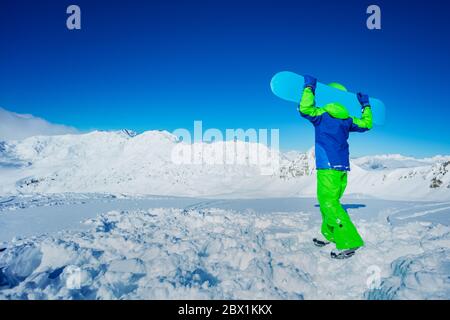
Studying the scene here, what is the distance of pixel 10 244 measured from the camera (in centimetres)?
421

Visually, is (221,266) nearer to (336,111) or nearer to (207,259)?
(207,259)

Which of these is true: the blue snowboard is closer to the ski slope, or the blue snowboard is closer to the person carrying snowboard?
the person carrying snowboard

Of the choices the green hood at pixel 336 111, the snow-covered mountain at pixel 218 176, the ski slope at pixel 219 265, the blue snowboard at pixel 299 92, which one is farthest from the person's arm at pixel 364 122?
the snow-covered mountain at pixel 218 176

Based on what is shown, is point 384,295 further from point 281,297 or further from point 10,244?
point 10,244

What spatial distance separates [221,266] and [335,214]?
1650 millimetres

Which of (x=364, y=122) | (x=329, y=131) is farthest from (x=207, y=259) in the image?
(x=364, y=122)

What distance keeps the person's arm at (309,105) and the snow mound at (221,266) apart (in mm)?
1809

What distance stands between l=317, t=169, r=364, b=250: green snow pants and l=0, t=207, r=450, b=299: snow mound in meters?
0.21

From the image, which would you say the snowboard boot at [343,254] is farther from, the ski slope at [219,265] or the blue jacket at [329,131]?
the blue jacket at [329,131]

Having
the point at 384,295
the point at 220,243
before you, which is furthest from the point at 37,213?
the point at 384,295

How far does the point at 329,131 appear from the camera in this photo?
418 centimetres

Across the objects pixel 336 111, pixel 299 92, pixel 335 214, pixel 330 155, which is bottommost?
pixel 335 214

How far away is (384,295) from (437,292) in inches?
16.5

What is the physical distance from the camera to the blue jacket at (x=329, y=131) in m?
4.09
